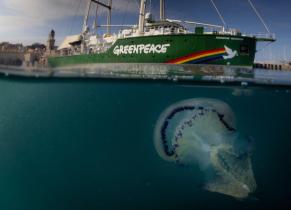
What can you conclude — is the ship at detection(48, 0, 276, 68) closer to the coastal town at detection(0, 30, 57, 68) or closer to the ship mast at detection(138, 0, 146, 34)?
the ship mast at detection(138, 0, 146, 34)

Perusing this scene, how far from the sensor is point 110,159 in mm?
7598

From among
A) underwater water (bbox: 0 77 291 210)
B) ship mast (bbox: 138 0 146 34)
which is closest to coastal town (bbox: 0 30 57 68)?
underwater water (bbox: 0 77 291 210)

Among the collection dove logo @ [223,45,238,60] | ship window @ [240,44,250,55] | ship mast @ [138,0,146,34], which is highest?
ship mast @ [138,0,146,34]

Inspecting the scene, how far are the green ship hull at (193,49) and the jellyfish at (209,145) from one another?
54.0 feet

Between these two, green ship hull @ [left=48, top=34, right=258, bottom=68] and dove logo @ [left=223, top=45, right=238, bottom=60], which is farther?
dove logo @ [left=223, top=45, right=238, bottom=60]

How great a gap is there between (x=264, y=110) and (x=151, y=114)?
2907 millimetres

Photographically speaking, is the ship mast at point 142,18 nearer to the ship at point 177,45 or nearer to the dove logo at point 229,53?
the ship at point 177,45

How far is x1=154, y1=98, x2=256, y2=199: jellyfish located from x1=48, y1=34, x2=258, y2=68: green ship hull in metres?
16.5

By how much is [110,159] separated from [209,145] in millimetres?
2222

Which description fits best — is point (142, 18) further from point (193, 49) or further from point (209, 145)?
point (209, 145)

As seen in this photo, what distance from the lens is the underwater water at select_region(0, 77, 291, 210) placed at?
24.0 ft

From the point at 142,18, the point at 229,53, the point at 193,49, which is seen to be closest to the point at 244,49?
the point at 229,53

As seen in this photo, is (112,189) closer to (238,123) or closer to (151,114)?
(151,114)

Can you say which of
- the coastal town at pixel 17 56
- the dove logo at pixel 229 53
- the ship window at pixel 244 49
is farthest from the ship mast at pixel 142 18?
the coastal town at pixel 17 56
